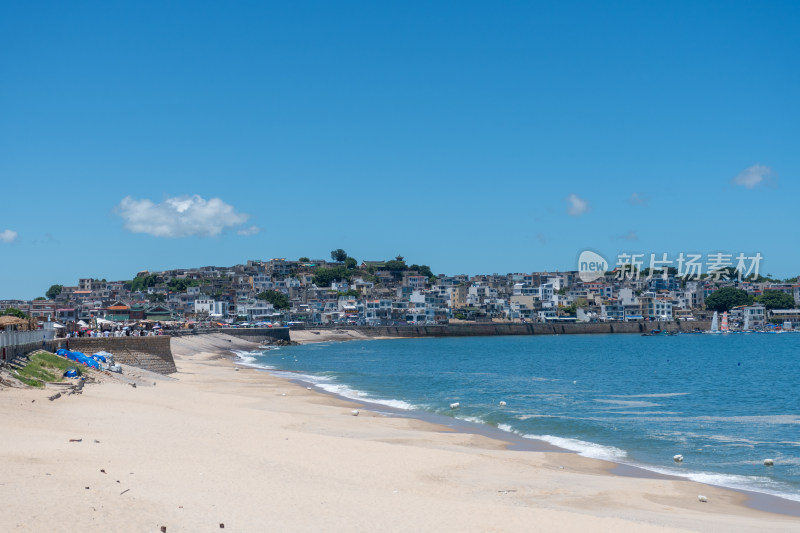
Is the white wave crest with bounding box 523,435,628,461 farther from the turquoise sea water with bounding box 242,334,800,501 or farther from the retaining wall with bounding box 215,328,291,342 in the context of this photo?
the retaining wall with bounding box 215,328,291,342

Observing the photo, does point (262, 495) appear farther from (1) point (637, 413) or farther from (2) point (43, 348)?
(2) point (43, 348)

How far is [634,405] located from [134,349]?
28324 millimetres

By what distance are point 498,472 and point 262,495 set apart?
7.11 m

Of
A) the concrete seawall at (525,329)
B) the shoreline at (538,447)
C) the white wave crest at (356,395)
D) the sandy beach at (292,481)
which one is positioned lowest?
the concrete seawall at (525,329)

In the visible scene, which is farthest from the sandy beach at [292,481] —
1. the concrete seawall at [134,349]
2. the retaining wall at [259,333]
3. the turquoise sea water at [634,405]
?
the retaining wall at [259,333]

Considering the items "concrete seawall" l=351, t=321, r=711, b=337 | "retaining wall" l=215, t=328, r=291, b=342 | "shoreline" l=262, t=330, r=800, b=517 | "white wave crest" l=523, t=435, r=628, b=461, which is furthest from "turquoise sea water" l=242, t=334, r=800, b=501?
"concrete seawall" l=351, t=321, r=711, b=337

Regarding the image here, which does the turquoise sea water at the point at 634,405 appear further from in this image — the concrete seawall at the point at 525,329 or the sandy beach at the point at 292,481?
the concrete seawall at the point at 525,329

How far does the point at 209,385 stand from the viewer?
44031mm

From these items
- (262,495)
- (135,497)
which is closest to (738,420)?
(262,495)

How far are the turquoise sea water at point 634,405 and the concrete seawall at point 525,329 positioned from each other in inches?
3536

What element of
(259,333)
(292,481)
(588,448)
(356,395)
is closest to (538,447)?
(588,448)

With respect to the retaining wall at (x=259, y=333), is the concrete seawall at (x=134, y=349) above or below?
above

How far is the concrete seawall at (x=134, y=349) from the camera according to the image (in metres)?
44.4

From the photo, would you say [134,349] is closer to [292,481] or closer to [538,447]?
[538,447]
